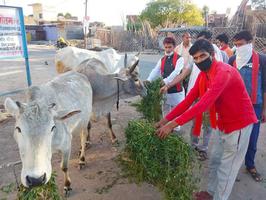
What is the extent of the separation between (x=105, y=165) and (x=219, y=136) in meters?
2.00

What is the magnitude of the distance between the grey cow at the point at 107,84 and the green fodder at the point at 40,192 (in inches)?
→ 84.8

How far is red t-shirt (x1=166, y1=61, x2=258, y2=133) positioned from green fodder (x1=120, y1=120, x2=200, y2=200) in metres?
0.31

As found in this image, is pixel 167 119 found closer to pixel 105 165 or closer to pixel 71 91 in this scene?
pixel 71 91

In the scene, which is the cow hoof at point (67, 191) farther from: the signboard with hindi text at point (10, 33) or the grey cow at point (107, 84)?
the signboard with hindi text at point (10, 33)

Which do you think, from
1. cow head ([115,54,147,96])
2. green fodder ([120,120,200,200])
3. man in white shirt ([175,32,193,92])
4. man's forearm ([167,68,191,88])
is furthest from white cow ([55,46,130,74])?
green fodder ([120,120,200,200])

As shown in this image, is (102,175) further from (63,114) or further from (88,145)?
(63,114)

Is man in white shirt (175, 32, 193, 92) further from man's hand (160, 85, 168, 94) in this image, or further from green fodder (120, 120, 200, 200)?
green fodder (120, 120, 200, 200)

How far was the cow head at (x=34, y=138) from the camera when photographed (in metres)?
2.54

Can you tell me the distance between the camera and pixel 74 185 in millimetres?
4074

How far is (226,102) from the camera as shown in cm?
304

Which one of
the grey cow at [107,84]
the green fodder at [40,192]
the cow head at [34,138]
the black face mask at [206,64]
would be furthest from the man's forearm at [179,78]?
the green fodder at [40,192]

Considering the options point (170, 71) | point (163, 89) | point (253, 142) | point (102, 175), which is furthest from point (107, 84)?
point (253, 142)

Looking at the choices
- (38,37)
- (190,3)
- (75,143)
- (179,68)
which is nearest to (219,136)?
(179,68)

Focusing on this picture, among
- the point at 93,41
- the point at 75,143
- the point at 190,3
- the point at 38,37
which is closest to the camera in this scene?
the point at 75,143
